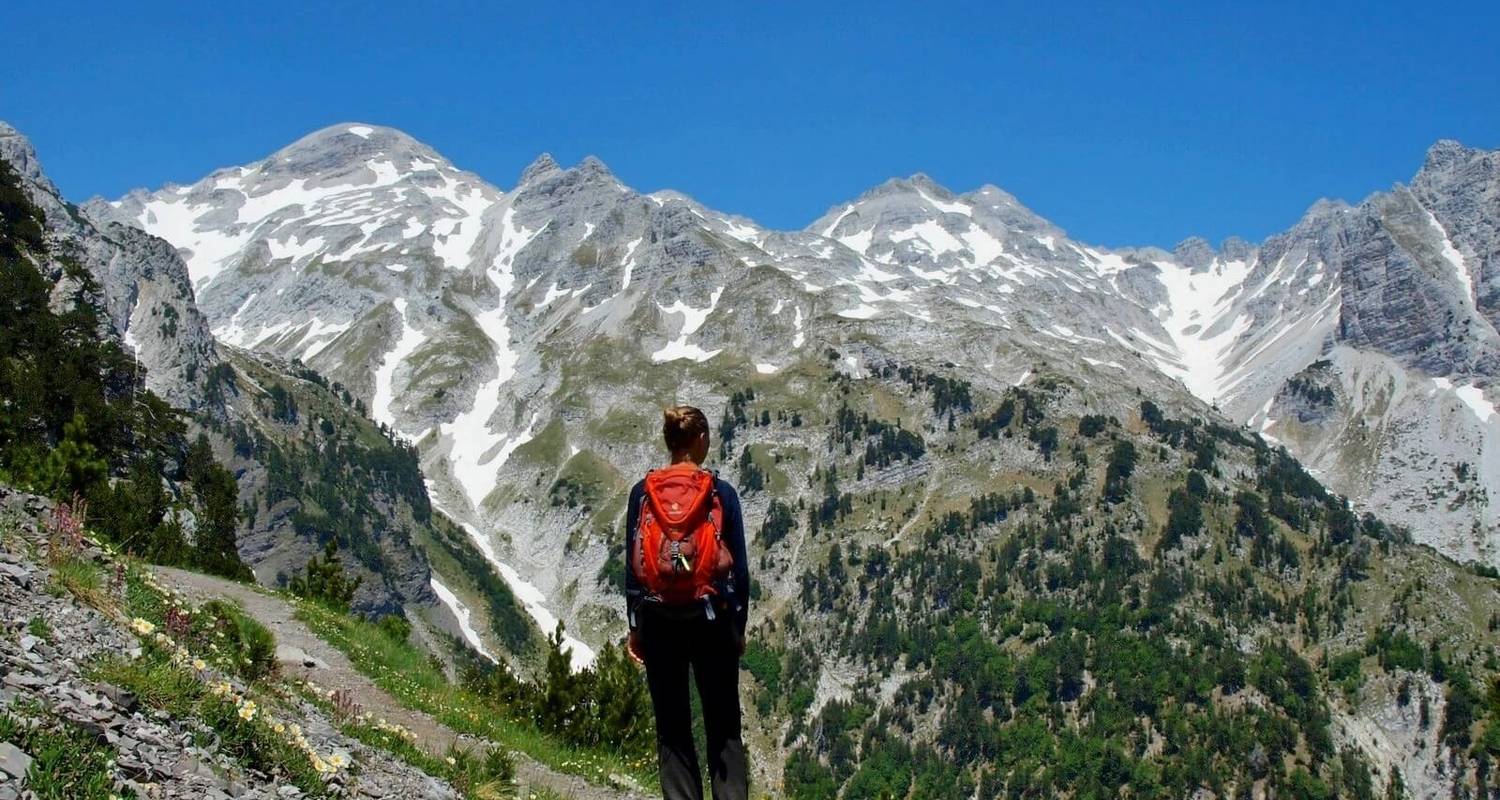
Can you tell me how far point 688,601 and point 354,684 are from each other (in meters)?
12.4

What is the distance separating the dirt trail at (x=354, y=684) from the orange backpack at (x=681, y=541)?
5.85 metres

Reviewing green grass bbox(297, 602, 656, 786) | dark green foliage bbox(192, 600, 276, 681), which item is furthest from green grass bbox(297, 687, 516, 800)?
green grass bbox(297, 602, 656, 786)

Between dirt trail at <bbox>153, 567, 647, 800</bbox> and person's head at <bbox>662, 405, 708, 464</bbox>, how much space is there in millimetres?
6008

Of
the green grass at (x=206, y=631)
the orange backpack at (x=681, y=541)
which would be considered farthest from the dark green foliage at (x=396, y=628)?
the orange backpack at (x=681, y=541)

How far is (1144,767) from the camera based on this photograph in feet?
608

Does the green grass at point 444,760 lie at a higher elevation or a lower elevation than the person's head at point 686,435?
lower

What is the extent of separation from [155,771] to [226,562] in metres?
35.9

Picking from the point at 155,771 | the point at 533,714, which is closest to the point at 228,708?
the point at 155,771

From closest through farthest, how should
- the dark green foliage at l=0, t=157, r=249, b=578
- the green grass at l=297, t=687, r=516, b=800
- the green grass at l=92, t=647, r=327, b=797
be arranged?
the green grass at l=92, t=647, r=327, b=797 < the green grass at l=297, t=687, r=516, b=800 < the dark green foliage at l=0, t=157, r=249, b=578

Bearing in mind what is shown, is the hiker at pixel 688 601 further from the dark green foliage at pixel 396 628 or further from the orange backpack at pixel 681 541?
the dark green foliage at pixel 396 628

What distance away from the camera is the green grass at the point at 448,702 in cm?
1701

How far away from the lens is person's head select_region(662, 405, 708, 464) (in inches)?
391

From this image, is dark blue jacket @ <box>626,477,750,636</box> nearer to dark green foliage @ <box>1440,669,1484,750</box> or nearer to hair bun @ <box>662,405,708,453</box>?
hair bun @ <box>662,405,708,453</box>

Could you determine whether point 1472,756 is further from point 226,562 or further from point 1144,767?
point 226,562
